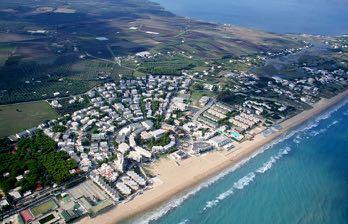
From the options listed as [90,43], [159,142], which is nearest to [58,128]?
[159,142]

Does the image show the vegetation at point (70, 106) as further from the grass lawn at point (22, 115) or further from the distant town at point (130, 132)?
the grass lawn at point (22, 115)

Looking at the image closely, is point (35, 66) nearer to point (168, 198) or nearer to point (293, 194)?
point (168, 198)

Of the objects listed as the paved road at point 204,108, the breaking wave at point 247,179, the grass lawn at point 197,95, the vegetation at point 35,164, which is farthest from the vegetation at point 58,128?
the breaking wave at point 247,179

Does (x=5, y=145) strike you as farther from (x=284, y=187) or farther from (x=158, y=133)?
(x=284, y=187)

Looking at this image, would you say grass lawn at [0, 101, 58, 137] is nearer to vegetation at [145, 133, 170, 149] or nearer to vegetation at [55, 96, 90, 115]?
vegetation at [55, 96, 90, 115]

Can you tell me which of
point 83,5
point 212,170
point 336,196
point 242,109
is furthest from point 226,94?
point 83,5
